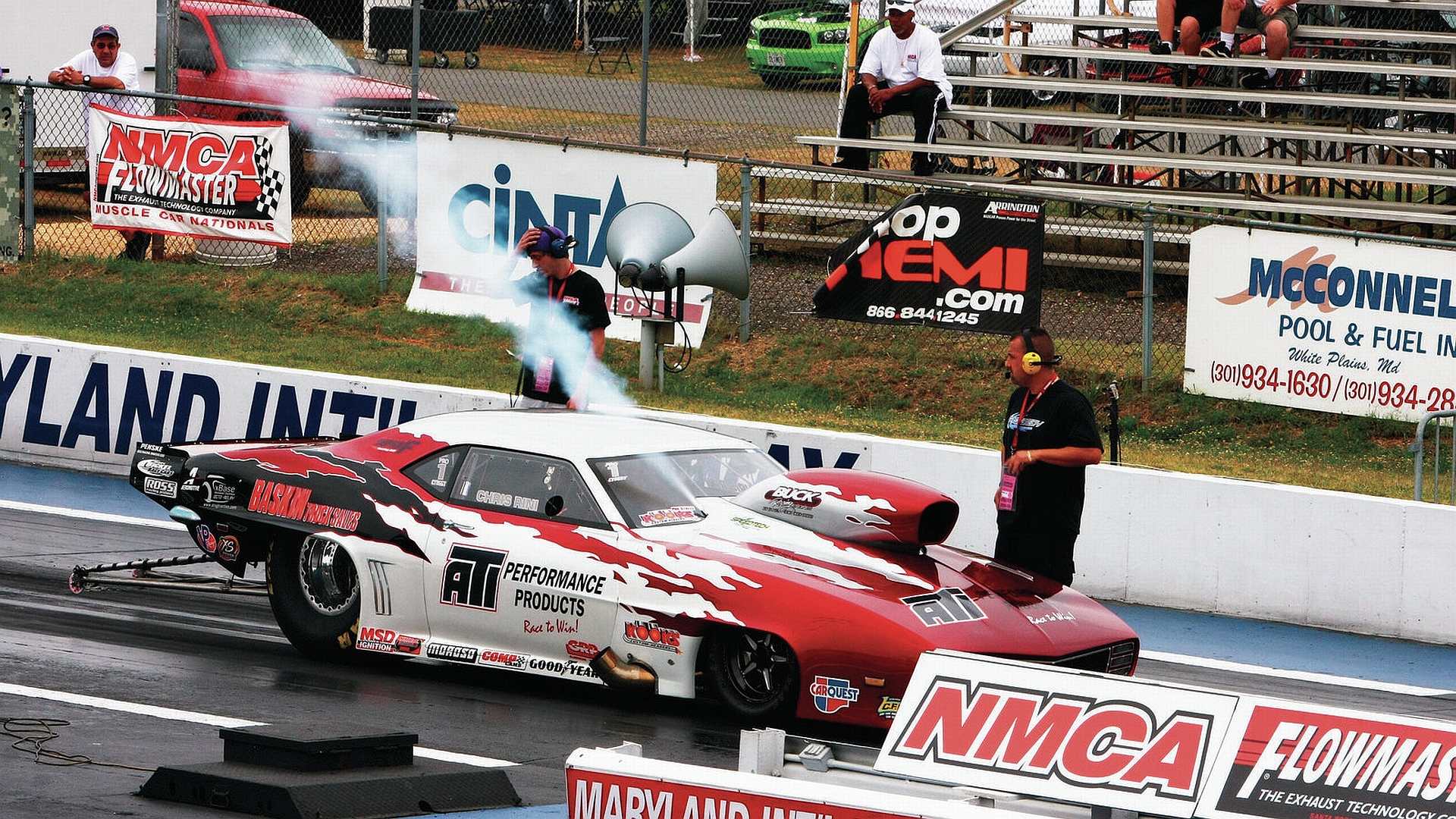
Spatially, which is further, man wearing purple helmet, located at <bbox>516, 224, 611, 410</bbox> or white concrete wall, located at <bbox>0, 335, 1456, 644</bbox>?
white concrete wall, located at <bbox>0, 335, 1456, 644</bbox>

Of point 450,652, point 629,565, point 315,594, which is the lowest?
point 450,652

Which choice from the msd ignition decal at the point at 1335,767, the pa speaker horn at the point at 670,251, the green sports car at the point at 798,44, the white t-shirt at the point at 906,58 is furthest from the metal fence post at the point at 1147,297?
the msd ignition decal at the point at 1335,767

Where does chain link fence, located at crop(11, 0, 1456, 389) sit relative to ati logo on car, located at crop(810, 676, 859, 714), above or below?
above

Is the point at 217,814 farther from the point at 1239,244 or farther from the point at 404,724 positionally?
the point at 1239,244

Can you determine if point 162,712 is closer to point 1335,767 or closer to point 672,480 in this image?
point 672,480

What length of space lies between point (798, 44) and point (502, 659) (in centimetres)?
1167

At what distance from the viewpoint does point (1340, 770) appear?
492 cm

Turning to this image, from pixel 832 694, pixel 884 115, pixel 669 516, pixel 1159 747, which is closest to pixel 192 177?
pixel 884 115

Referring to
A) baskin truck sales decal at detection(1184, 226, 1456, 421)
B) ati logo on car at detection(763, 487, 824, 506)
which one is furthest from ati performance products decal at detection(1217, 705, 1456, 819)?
baskin truck sales decal at detection(1184, 226, 1456, 421)

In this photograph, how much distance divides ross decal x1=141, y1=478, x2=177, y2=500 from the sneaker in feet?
39.1

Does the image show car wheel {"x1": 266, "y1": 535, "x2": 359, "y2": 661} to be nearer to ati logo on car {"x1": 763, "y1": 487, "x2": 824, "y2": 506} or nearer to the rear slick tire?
the rear slick tire

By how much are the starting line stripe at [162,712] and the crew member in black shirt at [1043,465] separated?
9.32 ft

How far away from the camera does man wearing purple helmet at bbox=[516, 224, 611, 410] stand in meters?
11.0

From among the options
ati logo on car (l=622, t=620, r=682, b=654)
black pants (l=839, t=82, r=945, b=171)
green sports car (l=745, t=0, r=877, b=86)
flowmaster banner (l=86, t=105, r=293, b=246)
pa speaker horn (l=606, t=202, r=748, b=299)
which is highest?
green sports car (l=745, t=0, r=877, b=86)
